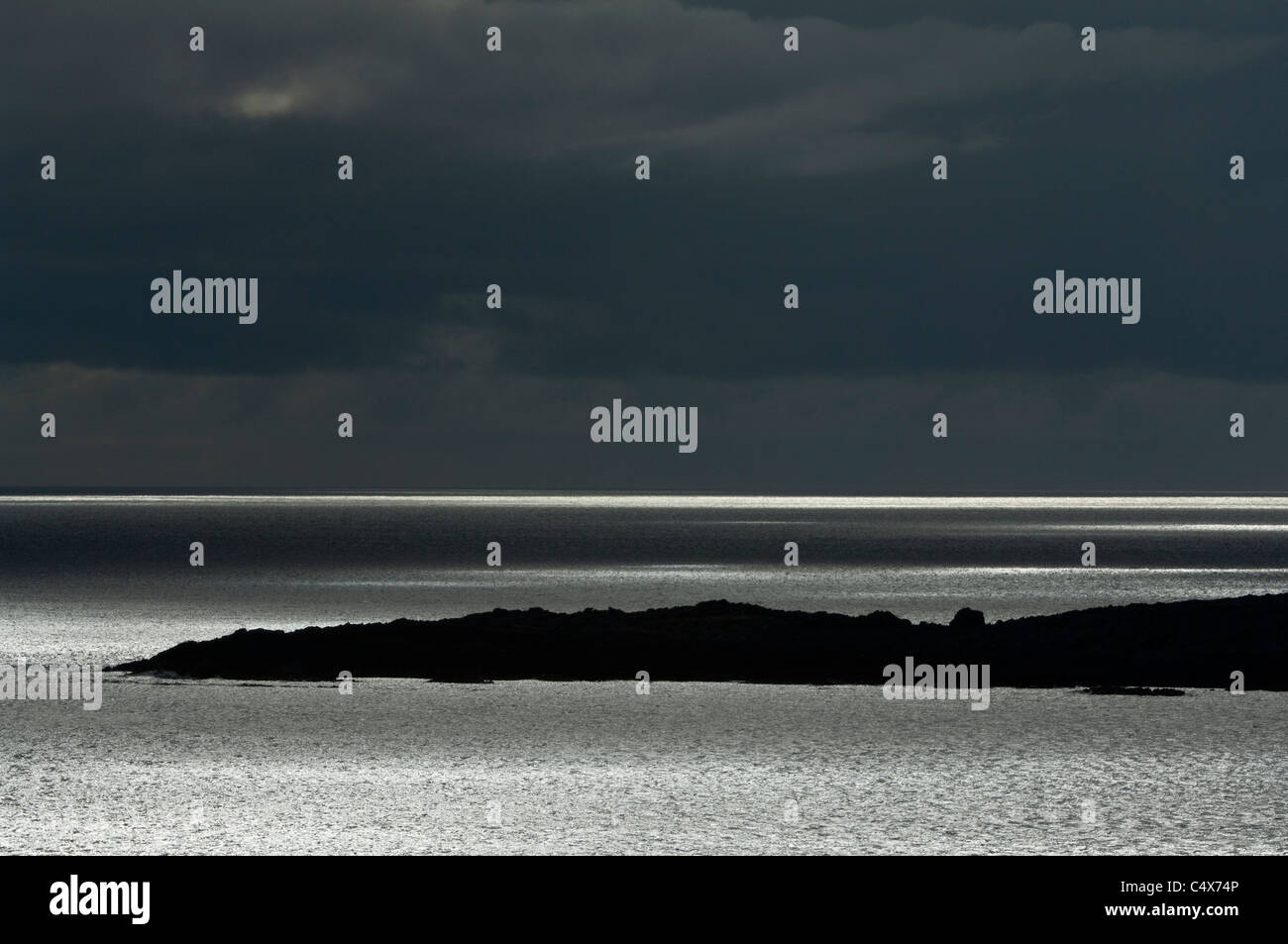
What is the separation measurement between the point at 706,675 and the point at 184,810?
1124 inches

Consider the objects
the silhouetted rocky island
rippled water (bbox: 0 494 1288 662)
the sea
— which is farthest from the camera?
rippled water (bbox: 0 494 1288 662)

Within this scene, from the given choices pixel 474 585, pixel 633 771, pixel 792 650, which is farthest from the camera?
pixel 474 585

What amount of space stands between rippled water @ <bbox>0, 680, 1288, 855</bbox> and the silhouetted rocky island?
2.23 meters

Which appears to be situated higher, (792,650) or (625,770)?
(792,650)

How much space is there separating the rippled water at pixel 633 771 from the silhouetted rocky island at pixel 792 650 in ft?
7.31

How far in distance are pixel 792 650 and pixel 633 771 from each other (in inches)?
799

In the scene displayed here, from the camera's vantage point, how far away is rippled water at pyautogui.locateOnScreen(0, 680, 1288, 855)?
35.8 metres

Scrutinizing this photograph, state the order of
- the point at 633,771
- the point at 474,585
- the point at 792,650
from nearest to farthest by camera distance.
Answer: the point at 633,771, the point at 792,650, the point at 474,585

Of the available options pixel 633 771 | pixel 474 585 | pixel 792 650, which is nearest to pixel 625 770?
pixel 633 771

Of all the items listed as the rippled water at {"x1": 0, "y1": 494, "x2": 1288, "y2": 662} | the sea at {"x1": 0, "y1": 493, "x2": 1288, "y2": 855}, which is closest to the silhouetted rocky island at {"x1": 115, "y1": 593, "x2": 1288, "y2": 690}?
the sea at {"x1": 0, "y1": 493, "x2": 1288, "y2": 855}

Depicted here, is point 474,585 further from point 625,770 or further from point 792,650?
point 625,770

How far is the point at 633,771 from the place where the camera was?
44.7m

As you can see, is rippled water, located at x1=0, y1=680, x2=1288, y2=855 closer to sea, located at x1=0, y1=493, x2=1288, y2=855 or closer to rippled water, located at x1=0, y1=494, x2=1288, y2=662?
sea, located at x1=0, y1=493, x2=1288, y2=855

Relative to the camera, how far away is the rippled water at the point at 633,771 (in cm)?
3578
